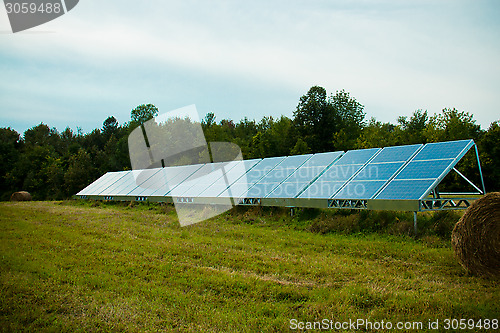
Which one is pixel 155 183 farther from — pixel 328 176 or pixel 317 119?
pixel 317 119

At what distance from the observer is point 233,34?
47.0 feet

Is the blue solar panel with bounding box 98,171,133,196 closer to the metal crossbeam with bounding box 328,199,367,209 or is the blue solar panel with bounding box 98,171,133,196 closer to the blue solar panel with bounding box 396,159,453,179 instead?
the metal crossbeam with bounding box 328,199,367,209

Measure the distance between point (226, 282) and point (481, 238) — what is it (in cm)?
579

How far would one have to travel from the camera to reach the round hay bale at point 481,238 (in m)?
7.72

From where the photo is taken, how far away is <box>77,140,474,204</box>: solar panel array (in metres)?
12.4

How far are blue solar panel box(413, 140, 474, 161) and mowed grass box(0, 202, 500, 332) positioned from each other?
3856 millimetres

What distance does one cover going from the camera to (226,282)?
759 cm

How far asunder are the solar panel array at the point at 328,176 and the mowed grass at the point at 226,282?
225 centimetres

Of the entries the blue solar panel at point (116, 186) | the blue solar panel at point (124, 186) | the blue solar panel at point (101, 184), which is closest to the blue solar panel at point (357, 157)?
the blue solar panel at point (124, 186)

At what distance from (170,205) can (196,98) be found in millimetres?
8046

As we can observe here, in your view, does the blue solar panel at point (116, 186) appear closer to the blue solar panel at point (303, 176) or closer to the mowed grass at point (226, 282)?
the mowed grass at point (226, 282)

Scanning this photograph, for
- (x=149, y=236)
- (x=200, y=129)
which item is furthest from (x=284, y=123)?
(x=149, y=236)

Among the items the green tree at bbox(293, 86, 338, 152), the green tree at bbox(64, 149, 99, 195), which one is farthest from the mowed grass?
the green tree at bbox(293, 86, 338, 152)

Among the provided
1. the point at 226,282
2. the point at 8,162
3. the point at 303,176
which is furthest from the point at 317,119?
the point at 226,282
